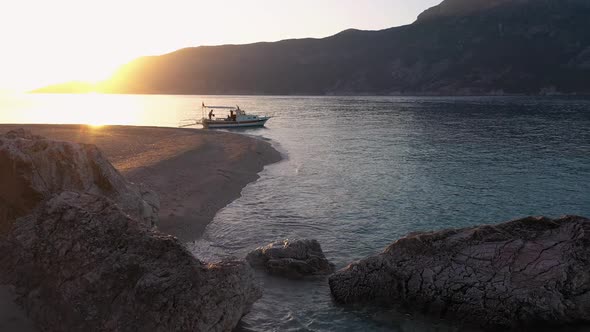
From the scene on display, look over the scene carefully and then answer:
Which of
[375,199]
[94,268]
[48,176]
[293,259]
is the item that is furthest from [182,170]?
[94,268]

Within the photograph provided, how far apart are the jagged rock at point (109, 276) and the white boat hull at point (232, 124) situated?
57951 millimetres

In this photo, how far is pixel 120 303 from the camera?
8.07 metres

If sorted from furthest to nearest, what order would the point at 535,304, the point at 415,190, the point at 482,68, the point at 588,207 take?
the point at 482,68
the point at 415,190
the point at 588,207
the point at 535,304

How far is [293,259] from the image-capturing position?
13773mm

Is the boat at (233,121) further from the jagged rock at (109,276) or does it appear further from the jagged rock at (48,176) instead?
the jagged rock at (109,276)

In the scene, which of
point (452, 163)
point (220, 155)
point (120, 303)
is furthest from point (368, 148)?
point (120, 303)

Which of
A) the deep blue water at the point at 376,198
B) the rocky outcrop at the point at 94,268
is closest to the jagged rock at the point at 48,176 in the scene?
the rocky outcrop at the point at 94,268

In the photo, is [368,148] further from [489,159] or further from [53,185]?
[53,185]

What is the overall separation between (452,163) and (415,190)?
1071 cm

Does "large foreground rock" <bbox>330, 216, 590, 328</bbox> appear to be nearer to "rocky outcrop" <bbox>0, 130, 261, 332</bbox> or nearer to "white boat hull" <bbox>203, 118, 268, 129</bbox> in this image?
"rocky outcrop" <bbox>0, 130, 261, 332</bbox>

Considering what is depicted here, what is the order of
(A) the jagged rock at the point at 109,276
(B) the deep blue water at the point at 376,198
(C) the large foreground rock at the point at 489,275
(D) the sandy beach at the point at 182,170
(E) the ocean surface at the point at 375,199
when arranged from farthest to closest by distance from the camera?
(D) the sandy beach at the point at 182,170, (B) the deep blue water at the point at 376,198, (E) the ocean surface at the point at 375,199, (C) the large foreground rock at the point at 489,275, (A) the jagged rock at the point at 109,276

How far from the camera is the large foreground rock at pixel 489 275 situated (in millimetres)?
9766

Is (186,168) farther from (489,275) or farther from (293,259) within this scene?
(489,275)

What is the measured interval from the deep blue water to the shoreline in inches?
42.8
